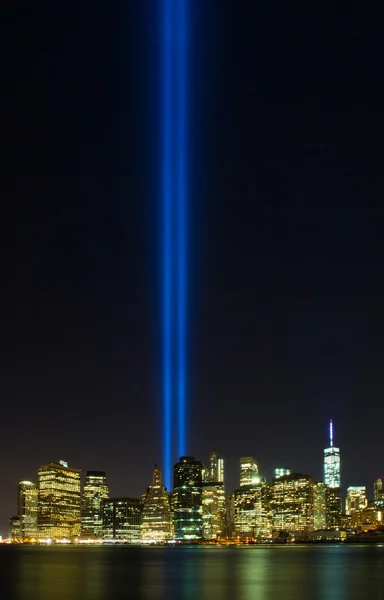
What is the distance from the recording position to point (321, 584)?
82.4 meters

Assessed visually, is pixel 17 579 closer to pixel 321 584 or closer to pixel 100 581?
pixel 100 581

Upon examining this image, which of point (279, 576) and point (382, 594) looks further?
point (279, 576)

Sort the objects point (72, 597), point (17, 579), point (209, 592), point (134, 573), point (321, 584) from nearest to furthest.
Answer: point (72, 597) → point (209, 592) → point (321, 584) → point (17, 579) → point (134, 573)

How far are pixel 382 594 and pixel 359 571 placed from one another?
122ft

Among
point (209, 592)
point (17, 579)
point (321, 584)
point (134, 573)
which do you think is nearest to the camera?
point (209, 592)

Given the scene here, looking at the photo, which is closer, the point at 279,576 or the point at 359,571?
the point at 279,576

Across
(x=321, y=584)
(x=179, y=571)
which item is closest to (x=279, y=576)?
(x=321, y=584)

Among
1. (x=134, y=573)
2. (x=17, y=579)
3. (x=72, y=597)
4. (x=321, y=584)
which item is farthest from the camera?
(x=134, y=573)

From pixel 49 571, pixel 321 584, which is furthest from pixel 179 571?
pixel 321 584

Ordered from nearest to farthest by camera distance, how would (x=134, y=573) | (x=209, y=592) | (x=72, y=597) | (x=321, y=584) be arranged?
(x=72, y=597)
(x=209, y=592)
(x=321, y=584)
(x=134, y=573)

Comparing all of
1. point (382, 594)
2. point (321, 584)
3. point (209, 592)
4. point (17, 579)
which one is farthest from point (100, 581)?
point (382, 594)

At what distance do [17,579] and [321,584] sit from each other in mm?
33698

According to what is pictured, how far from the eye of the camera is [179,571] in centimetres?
10862

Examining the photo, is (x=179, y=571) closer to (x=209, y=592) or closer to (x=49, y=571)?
(x=49, y=571)
